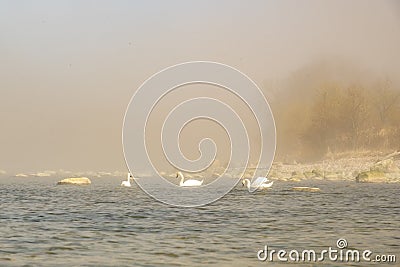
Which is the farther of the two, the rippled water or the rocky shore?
the rocky shore

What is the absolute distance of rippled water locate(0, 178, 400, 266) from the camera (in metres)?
18.6

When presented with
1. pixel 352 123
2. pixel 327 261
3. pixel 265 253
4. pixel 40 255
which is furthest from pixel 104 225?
pixel 352 123

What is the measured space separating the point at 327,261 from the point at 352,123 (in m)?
136

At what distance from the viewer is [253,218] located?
31.2 meters

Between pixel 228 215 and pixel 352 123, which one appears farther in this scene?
pixel 352 123

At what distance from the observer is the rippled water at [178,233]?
1861 cm

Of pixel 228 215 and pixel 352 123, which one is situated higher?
pixel 352 123

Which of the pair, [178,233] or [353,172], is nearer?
[178,233]

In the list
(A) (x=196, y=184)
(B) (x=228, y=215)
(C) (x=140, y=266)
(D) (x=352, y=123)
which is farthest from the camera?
(D) (x=352, y=123)

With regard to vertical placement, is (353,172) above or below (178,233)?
above

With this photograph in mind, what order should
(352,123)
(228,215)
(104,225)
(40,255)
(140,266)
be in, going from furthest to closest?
(352,123), (228,215), (104,225), (40,255), (140,266)

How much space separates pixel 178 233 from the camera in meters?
24.5

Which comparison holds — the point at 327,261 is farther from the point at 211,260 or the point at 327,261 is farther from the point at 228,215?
the point at 228,215

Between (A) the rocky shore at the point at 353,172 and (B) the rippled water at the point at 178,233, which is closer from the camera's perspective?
(B) the rippled water at the point at 178,233
